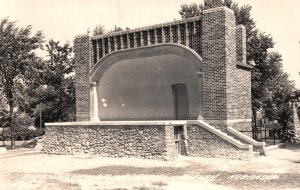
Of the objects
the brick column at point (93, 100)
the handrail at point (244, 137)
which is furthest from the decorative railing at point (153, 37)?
the handrail at point (244, 137)

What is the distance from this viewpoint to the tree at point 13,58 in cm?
2502

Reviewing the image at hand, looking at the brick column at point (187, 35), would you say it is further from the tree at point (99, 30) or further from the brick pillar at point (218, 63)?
the tree at point (99, 30)

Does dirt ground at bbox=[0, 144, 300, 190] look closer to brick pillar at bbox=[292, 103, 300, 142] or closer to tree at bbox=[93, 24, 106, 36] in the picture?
brick pillar at bbox=[292, 103, 300, 142]

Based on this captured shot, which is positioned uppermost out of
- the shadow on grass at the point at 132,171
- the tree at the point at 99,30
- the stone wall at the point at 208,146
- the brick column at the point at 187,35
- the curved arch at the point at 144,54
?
the tree at the point at 99,30

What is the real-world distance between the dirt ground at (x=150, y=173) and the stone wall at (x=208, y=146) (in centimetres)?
50

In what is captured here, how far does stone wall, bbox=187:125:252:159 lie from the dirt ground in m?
0.50

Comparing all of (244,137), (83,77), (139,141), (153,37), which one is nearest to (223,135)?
(244,137)

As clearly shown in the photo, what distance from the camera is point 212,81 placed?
688 inches

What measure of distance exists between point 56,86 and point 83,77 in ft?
26.0

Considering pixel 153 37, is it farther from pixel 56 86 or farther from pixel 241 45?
pixel 56 86

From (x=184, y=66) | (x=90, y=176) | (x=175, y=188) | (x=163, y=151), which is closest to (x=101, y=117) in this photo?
(x=184, y=66)

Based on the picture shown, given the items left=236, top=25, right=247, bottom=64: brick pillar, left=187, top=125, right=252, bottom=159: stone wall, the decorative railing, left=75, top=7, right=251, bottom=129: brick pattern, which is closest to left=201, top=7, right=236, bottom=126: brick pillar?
left=75, top=7, right=251, bottom=129: brick pattern

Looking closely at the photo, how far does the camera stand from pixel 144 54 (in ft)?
66.6

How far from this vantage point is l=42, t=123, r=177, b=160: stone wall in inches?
627
